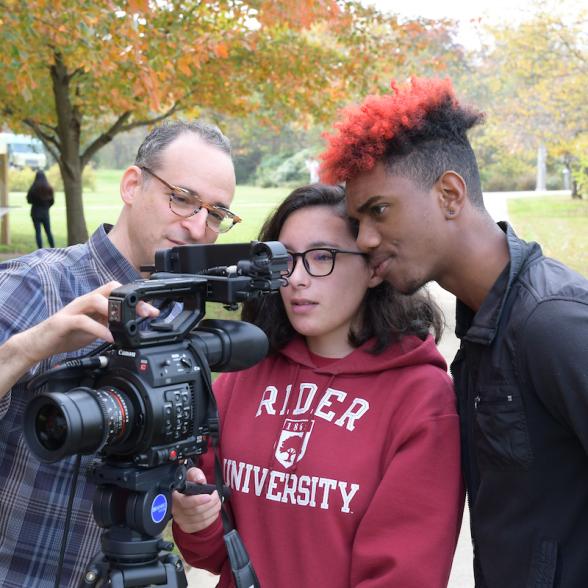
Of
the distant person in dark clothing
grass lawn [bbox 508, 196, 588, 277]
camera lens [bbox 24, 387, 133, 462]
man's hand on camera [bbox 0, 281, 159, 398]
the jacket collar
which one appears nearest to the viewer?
camera lens [bbox 24, 387, 133, 462]

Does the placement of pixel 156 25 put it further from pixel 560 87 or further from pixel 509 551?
pixel 560 87

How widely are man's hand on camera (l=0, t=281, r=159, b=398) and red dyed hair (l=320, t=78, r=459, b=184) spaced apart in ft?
2.26

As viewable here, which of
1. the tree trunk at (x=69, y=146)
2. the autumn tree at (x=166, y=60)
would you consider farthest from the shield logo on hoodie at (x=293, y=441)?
the tree trunk at (x=69, y=146)

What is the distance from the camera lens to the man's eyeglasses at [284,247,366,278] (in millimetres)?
2330

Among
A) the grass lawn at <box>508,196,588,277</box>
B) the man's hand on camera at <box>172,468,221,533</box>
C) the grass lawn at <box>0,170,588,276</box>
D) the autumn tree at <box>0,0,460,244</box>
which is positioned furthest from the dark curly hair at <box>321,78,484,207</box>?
the grass lawn at <box>508,196,588,277</box>

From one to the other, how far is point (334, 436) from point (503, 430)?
463mm

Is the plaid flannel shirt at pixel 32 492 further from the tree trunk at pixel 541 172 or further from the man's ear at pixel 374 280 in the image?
the tree trunk at pixel 541 172

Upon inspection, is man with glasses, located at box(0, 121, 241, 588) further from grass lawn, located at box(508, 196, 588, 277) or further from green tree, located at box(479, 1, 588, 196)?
green tree, located at box(479, 1, 588, 196)

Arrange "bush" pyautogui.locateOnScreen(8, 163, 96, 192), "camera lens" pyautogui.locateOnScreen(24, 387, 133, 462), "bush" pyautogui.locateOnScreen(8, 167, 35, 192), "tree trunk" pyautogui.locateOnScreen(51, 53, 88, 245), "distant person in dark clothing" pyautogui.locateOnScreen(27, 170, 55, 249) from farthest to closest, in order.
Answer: "bush" pyautogui.locateOnScreen(8, 167, 35, 192) < "bush" pyautogui.locateOnScreen(8, 163, 96, 192) < "distant person in dark clothing" pyautogui.locateOnScreen(27, 170, 55, 249) < "tree trunk" pyautogui.locateOnScreen(51, 53, 88, 245) < "camera lens" pyautogui.locateOnScreen(24, 387, 133, 462)

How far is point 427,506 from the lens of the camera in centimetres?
204

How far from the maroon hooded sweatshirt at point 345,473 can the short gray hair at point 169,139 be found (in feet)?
2.30

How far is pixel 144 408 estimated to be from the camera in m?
1.68

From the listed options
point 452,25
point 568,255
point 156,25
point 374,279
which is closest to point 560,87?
point 568,255

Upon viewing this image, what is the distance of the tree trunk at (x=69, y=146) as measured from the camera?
10.3 m
